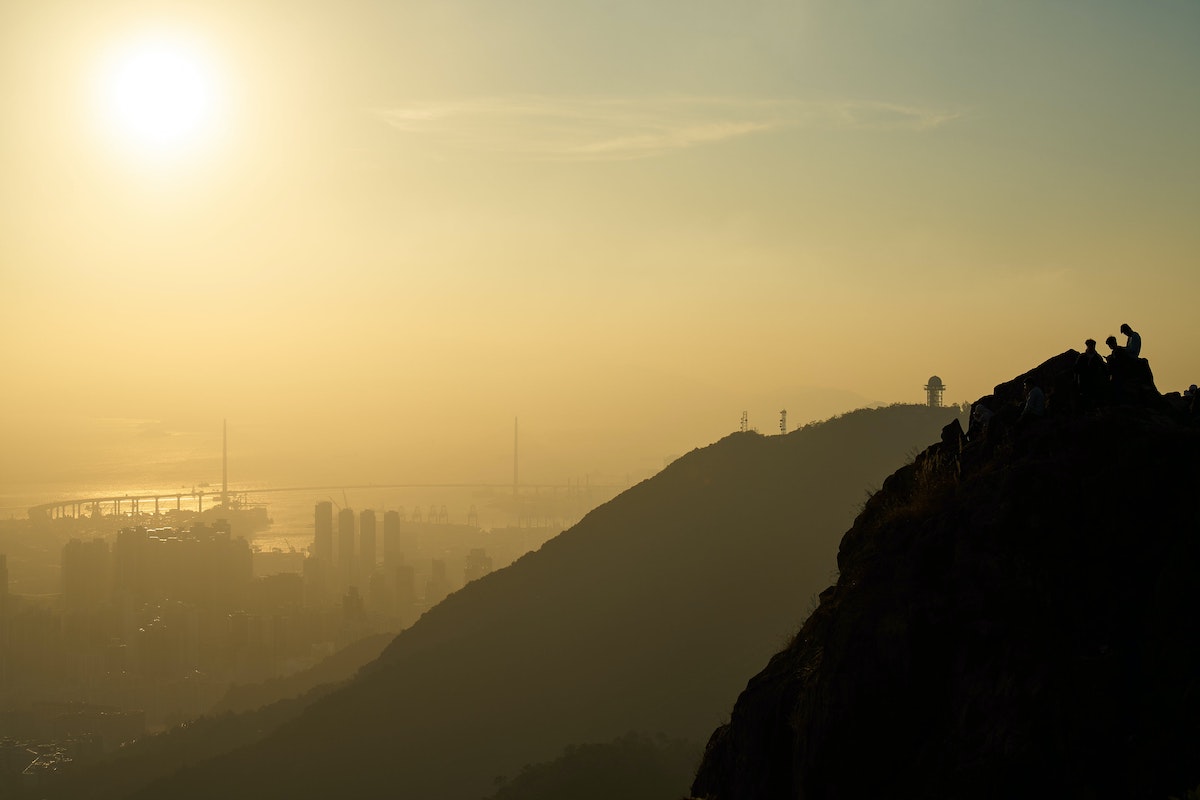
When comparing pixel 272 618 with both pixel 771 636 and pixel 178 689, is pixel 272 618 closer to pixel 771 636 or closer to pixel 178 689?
pixel 178 689

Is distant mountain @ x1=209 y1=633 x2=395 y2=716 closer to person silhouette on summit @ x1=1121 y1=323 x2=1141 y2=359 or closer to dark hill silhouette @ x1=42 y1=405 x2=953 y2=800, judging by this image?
dark hill silhouette @ x1=42 y1=405 x2=953 y2=800

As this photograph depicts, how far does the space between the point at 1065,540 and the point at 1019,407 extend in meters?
3.33

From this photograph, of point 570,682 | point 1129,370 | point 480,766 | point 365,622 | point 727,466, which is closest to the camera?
point 1129,370

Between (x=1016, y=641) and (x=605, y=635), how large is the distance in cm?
6246

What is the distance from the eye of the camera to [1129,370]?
622 inches

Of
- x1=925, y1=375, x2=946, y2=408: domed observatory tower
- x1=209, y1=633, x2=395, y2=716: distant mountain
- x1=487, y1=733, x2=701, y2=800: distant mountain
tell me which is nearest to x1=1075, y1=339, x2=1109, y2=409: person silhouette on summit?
x1=487, y1=733, x2=701, y2=800: distant mountain

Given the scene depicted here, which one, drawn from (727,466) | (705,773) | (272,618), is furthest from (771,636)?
(272,618)

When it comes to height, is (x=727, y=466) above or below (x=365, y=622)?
above

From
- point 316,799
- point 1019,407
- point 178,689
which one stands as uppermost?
point 1019,407

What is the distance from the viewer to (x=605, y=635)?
73.3 meters

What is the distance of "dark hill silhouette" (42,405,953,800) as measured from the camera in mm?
63594

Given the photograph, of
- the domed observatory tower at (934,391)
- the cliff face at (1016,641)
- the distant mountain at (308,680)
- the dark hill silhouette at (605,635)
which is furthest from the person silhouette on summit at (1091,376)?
the distant mountain at (308,680)

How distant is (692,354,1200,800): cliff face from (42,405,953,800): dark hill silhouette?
42.6 meters

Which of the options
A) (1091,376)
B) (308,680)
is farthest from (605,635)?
(1091,376)
